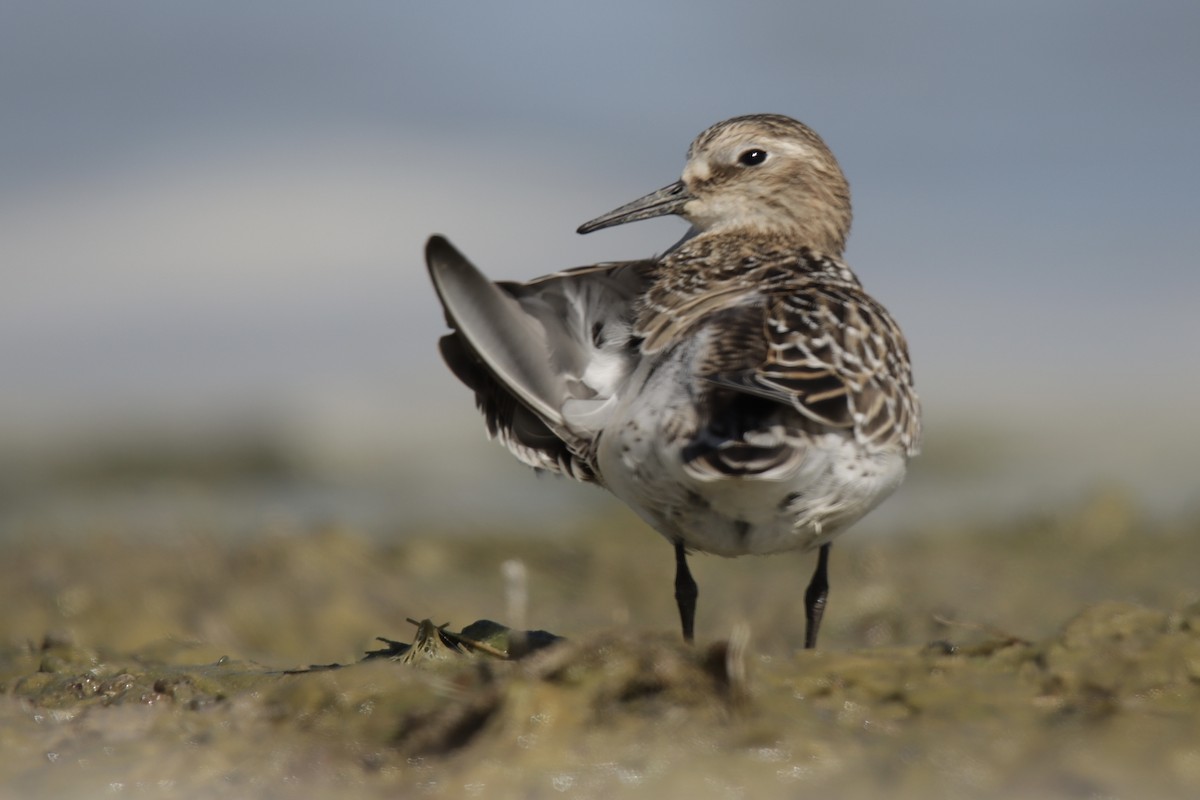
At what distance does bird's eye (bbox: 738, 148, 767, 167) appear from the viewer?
691 cm

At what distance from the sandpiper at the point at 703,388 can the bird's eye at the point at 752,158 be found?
3.27 feet

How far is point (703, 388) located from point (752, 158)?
7.69 feet

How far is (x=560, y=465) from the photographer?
18.0 ft

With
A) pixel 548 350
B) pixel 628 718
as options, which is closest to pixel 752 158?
pixel 548 350

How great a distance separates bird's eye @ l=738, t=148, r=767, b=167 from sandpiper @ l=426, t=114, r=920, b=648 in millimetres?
997

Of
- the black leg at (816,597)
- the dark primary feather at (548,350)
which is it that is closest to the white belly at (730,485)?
the dark primary feather at (548,350)

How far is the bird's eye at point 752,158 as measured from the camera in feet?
22.7

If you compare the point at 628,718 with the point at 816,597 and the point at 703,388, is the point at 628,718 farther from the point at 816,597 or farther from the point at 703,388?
the point at 816,597

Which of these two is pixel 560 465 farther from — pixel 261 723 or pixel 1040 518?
pixel 1040 518

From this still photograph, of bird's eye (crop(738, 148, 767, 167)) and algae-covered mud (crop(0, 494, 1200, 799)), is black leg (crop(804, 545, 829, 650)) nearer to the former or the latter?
algae-covered mud (crop(0, 494, 1200, 799))

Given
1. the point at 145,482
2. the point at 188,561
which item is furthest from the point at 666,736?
the point at 145,482

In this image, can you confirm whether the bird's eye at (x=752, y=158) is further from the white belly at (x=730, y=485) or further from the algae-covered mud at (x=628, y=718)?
the algae-covered mud at (x=628, y=718)

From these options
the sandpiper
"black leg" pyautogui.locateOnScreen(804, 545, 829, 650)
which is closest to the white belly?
the sandpiper

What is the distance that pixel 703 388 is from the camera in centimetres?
483
